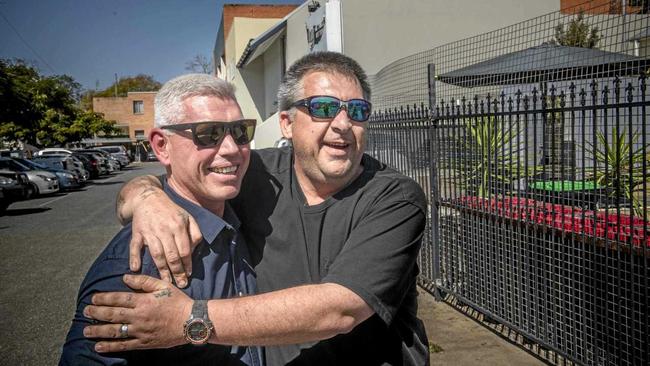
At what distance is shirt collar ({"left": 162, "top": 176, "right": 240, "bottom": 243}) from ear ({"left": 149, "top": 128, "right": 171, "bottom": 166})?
122 mm

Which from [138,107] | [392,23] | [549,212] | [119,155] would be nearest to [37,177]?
[392,23]

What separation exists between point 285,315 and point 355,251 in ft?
1.04

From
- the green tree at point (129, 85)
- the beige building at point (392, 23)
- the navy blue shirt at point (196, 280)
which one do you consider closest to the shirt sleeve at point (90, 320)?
the navy blue shirt at point (196, 280)

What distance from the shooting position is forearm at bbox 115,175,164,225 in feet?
6.38

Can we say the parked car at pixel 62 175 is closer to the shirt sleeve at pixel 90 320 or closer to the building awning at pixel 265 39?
the building awning at pixel 265 39

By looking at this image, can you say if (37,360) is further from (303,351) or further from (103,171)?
(103,171)

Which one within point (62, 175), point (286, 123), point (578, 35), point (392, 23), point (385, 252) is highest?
point (392, 23)

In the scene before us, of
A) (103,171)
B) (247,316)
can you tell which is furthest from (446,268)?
(103,171)

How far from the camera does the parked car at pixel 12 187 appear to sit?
50.0ft

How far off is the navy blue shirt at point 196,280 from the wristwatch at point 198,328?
0.63 ft

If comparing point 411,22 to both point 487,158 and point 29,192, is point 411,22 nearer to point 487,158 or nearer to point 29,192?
point 487,158

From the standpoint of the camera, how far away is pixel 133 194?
2.04m

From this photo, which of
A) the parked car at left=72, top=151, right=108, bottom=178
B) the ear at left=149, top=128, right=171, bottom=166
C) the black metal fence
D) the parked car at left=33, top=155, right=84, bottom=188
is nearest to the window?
the parked car at left=72, top=151, right=108, bottom=178

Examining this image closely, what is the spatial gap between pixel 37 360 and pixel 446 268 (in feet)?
13.8
